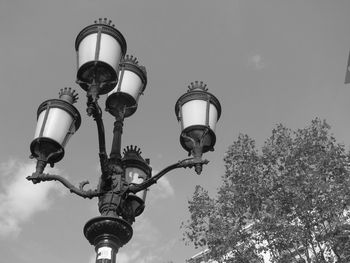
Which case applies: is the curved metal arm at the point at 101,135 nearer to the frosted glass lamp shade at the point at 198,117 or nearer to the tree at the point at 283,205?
the frosted glass lamp shade at the point at 198,117

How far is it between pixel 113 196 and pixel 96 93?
1122 millimetres

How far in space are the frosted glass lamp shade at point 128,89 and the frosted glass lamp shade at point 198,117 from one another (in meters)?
0.91

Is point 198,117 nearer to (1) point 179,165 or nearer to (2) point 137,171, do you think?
(1) point 179,165

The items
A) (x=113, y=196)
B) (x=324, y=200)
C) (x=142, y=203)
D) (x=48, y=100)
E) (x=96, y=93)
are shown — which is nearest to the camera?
(x=96, y=93)

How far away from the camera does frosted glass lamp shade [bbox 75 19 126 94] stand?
4832 mm

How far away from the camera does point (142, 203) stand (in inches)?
246

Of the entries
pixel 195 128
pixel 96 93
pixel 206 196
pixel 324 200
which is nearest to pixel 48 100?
pixel 96 93

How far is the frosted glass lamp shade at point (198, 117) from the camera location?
18.0 ft

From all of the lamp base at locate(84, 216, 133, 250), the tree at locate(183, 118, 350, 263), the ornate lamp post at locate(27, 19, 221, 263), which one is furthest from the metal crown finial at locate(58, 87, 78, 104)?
the tree at locate(183, 118, 350, 263)

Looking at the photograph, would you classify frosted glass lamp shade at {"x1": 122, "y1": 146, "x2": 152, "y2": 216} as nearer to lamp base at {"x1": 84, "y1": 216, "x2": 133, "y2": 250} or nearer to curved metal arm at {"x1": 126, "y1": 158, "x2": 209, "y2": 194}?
curved metal arm at {"x1": 126, "y1": 158, "x2": 209, "y2": 194}

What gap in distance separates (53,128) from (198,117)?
1766 mm

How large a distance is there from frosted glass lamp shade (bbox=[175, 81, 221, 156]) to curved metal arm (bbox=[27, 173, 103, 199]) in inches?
49.2

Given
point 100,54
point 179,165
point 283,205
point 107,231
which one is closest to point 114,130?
point 179,165

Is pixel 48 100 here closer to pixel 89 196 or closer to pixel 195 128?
pixel 89 196
